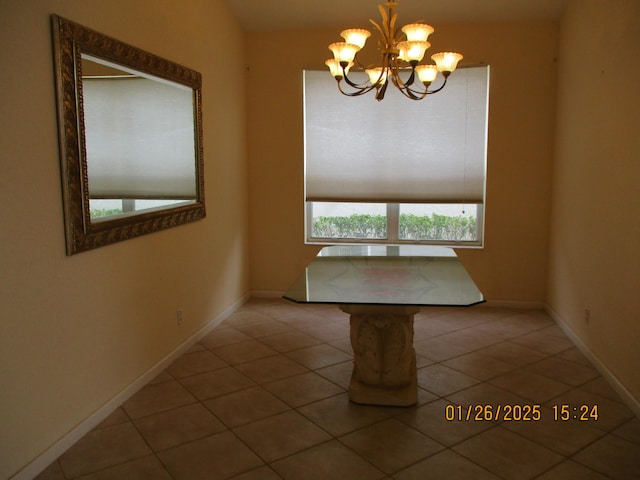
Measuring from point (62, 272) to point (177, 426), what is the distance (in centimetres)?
102

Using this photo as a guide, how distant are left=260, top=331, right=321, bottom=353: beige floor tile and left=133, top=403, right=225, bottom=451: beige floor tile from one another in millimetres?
1091

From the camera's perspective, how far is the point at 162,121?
366 centimetres

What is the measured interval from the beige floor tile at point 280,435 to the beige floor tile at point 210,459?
0.20ft

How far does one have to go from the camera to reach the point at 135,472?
2502 mm

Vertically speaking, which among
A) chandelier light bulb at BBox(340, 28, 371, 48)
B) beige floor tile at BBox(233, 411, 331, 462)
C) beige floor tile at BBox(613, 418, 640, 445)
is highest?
chandelier light bulb at BBox(340, 28, 371, 48)

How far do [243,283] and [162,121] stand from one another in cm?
221

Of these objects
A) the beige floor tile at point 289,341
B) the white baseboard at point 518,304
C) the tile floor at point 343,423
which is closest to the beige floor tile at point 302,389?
the tile floor at point 343,423

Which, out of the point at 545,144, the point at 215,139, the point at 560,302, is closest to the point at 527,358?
the point at 560,302

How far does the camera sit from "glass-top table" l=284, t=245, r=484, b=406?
276 cm

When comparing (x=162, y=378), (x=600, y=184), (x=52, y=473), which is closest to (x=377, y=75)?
(x=600, y=184)

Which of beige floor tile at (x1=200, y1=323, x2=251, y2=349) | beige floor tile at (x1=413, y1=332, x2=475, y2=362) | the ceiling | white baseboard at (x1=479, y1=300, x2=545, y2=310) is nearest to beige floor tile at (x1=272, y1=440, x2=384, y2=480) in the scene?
beige floor tile at (x1=413, y1=332, x2=475, y2=362)

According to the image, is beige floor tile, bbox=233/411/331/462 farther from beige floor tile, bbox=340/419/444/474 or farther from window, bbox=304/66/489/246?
window, bbox=304/66/489/246

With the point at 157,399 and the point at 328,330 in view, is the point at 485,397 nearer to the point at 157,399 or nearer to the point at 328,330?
the point at 328,330

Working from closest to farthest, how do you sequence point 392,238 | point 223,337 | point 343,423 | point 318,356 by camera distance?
1. point 343,423
2. point 318,356
3. point 223,337
4. point 392,238
